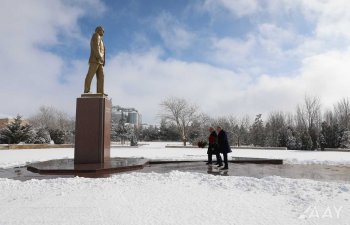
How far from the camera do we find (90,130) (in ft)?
35.8

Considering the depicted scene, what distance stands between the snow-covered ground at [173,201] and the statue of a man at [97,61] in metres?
4.90

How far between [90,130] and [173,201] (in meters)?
6.09

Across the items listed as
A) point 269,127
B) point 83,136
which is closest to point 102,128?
point 83,136

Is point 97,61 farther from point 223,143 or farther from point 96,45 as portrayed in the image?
point 223,143

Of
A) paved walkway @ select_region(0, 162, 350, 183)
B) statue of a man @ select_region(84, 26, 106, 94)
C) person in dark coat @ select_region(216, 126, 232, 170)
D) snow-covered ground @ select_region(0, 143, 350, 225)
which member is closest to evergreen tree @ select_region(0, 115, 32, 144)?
paved walkway @ select_region(0, 162, 350, 183)

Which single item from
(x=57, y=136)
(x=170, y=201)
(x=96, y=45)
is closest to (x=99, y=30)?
(x=96, y=45)

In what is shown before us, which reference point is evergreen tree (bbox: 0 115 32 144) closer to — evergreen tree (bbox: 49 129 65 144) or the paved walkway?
evergreen tree (bbox: 49 129 65 144)

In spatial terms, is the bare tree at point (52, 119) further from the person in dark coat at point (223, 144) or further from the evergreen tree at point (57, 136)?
the person in dark coat at point (223, 144)

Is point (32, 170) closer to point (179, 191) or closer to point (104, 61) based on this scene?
point (104, 61)

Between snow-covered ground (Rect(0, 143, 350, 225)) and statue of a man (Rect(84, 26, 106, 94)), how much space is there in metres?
4.90

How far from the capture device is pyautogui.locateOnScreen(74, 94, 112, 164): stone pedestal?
10.8 m

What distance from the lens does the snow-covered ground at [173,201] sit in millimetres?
4660

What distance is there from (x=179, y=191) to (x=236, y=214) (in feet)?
5.80

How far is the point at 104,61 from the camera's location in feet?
39.7
